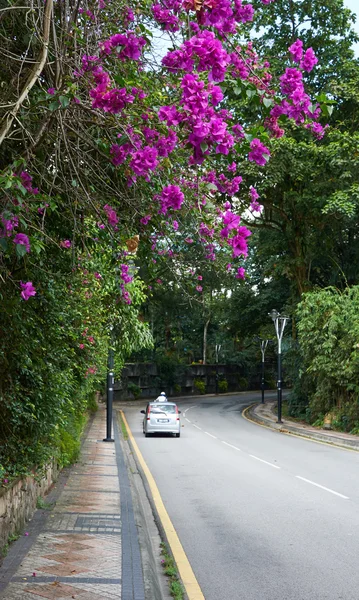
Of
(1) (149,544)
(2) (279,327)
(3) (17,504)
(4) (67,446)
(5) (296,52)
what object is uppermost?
(2) (279,327)

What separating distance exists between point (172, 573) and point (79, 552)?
1.00m

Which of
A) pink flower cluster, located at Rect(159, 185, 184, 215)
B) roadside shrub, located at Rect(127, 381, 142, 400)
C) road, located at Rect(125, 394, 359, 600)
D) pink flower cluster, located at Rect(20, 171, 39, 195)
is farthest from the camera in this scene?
roadside shrub, located at Rect(127, 381, 142, 400)

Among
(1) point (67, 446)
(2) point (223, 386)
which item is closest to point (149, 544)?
(1) point (67, 446)

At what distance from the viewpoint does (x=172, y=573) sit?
7055 mm

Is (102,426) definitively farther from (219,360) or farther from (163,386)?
(219,360)

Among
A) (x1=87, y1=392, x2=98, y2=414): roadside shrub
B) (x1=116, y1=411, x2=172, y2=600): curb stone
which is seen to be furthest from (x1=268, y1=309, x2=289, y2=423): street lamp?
(x1=116, y1=411, x2=172, y2=600): curb stone

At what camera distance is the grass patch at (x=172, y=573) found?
629cm

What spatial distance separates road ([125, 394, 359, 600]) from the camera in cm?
689

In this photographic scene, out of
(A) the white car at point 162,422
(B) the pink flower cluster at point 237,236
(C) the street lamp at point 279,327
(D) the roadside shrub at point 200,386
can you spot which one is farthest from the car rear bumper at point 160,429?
(D) the roadside shrub at point 200,386

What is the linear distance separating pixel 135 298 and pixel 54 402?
33.2ft

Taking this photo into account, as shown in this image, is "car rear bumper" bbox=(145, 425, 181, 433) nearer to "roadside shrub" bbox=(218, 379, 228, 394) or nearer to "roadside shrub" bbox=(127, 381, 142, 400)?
"roadside shrub" bbox=(127, 381, 142, 400)

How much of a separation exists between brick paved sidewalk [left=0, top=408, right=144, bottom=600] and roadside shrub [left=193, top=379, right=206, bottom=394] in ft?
182

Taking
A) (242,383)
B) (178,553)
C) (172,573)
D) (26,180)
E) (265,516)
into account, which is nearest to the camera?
(26,180)

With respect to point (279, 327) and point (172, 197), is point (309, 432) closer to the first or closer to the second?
point (279, 327)
